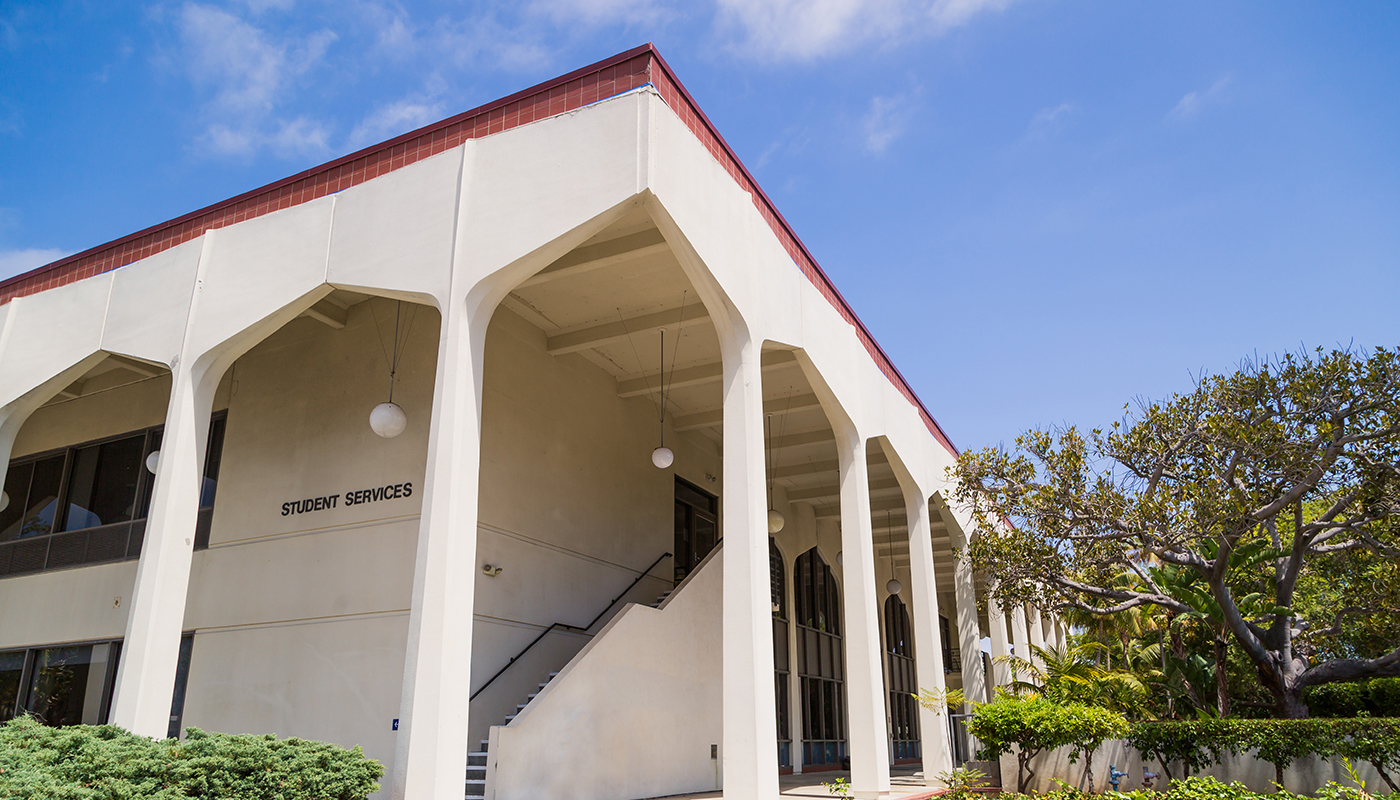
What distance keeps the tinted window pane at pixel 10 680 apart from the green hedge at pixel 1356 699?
75.4 ft

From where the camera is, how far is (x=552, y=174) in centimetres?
880

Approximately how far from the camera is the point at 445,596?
738 centimetres

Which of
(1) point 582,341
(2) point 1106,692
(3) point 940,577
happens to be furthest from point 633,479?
(3) point 940,577

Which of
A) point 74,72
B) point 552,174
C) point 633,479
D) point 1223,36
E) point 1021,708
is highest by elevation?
point 74,72

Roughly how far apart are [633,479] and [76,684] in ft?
30.6

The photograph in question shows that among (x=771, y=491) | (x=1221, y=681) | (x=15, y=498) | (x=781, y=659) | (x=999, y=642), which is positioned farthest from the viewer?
(x=771, y=491)

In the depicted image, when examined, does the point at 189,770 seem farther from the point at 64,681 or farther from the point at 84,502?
the point at 84,502

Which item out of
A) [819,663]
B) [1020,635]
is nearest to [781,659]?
[819,663]

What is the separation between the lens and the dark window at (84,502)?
14.2 m

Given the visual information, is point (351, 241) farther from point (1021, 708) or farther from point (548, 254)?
point (1021, 708)

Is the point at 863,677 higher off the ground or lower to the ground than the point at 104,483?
lower

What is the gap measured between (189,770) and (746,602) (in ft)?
16.0

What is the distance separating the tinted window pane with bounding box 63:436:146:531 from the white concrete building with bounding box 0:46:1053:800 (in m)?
0.08

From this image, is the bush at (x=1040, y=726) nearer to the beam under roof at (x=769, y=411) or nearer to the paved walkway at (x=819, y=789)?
the paved walkway at (x=819, y=789)
